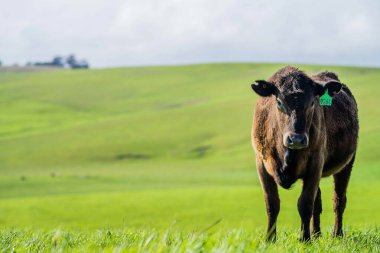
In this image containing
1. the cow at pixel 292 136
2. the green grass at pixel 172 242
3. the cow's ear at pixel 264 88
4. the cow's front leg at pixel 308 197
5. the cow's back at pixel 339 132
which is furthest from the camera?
the cow's back at pixel 339 132

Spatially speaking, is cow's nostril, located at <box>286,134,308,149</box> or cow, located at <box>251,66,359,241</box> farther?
cow, located at <box>251,66,359,241</box>

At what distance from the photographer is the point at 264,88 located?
974cm

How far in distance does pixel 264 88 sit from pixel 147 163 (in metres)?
64.0

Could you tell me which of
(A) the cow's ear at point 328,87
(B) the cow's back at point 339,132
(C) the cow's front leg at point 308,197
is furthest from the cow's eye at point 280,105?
(B) the cow's back at point 339,132

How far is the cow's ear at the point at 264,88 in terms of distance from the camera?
9695 millimetres

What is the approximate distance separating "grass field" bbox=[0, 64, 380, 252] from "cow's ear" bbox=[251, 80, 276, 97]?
1795 mm

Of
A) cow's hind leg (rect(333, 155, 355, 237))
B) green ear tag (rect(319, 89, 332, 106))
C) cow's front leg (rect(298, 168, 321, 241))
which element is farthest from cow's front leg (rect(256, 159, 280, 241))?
cow's hind leg (rect(333, 155, 355, 237))

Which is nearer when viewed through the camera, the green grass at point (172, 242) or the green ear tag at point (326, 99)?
the green grass at point (172, 242)

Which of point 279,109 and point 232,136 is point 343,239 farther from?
point 232,136

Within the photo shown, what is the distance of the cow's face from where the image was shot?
9141mm

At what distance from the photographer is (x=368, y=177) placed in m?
53.1

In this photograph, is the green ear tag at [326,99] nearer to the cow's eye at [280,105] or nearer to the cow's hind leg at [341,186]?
the cow's eye at [280,105]

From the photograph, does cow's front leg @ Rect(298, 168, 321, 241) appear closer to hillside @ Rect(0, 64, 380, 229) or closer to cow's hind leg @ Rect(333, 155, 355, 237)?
hillside @ Rect(0, 64, 380, 229)

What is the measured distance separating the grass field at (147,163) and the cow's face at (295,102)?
4.07 feet
